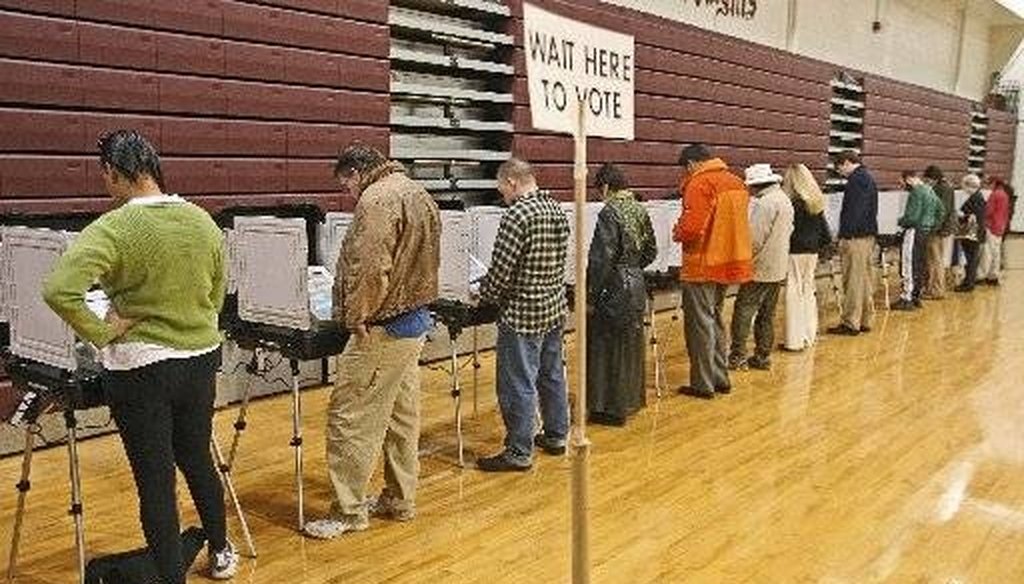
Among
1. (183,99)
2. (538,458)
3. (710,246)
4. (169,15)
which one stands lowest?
(538,458)

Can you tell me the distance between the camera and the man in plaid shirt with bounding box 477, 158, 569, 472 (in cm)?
425

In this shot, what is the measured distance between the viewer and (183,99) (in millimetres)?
5273

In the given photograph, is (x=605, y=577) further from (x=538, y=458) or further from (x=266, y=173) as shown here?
(x=266, y=173)

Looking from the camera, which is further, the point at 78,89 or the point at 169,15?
the point at 169,15

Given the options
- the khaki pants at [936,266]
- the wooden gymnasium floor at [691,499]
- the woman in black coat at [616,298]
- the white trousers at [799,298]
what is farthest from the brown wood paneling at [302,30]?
the khaki pants at [936,266]

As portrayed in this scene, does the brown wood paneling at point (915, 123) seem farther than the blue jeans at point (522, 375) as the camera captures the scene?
Yes

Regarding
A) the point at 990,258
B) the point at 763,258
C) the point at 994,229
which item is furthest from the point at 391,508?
the point at 990,258

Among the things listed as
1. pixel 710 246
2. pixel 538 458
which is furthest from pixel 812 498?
pixel 710 246

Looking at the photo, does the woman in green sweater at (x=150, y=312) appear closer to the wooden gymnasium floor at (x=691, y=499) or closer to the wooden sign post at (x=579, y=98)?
the wooden gymnasium floor at (x=691, y=499)

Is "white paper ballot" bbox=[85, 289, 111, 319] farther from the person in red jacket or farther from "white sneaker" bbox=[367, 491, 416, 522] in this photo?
the person in red jacket

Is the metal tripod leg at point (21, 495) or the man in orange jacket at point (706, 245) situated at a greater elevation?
the man in orange jacket at point (706, 245)

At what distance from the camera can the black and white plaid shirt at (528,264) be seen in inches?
167

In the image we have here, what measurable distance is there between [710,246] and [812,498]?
209cm

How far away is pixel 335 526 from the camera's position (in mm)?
3645
